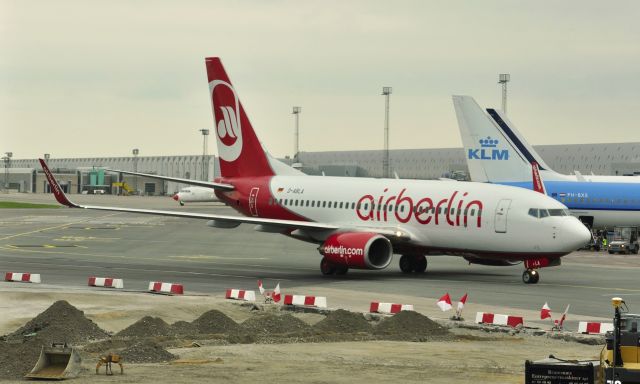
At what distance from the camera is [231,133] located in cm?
6191

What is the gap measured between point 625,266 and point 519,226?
1644 cm

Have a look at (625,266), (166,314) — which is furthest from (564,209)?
(166,314)

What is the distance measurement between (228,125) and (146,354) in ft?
120

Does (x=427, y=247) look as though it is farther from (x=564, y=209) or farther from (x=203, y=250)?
(x=203, y=250)

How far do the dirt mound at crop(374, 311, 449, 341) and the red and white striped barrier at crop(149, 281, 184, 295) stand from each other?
12637 mm

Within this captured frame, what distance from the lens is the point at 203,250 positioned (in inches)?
2857

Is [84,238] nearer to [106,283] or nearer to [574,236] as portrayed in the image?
[106,283]

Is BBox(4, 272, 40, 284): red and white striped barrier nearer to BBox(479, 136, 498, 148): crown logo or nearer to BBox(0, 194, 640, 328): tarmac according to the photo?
BBox(0, 194, 640, 328): tarmac

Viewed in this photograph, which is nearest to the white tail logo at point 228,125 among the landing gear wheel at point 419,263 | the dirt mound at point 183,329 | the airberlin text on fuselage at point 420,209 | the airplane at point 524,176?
the airberlin text on fuselage at point 420,209

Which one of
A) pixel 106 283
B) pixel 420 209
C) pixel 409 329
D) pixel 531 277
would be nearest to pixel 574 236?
pixel 531 277

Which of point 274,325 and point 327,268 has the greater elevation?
point 327,268

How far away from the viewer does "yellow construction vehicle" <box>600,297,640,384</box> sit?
18203 mm

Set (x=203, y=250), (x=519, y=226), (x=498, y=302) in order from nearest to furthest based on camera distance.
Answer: (x=498, y=302) → (x=519, y=226) → (x=203, y=250)

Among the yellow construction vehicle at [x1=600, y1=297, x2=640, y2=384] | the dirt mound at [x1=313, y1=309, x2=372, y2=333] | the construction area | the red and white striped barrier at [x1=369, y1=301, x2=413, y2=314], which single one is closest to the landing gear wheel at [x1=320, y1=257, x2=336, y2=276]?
the construction area
